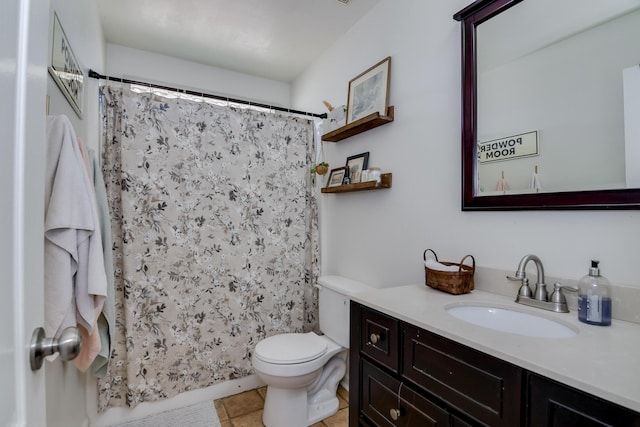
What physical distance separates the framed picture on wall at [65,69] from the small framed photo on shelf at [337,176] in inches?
58.7

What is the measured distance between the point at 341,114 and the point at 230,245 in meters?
1.20

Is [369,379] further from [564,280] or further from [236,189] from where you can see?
[236,189]

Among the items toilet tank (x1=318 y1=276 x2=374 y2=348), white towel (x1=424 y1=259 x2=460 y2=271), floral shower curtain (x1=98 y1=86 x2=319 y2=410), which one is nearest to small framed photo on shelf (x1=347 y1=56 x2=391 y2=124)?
floral shower curtain (x1=98 y1=86 x2=319 y2=410)

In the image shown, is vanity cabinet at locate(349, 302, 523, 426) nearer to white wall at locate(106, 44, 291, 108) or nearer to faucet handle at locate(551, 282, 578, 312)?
faucet handle at locate(551, 282, 578, 312)

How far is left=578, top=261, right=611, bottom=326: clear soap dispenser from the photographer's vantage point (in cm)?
89

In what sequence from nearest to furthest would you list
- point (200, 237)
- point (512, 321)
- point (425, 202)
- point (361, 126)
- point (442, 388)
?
point (442, 388)
point (512, 321)
point (425, 202)
point (361, 126)
point (200, 237)

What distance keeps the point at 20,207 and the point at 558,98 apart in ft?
4.98

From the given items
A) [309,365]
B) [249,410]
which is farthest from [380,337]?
[249,410]

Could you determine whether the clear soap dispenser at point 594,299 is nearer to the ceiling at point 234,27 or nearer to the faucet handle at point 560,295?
the faucet handle at point 560,295

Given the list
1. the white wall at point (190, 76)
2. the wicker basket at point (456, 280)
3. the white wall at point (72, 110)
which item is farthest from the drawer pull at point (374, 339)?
the white wall at point (190, 76)

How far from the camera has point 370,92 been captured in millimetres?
1930

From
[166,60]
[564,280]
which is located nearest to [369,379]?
[564,280]

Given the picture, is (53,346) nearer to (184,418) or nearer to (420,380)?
(420,380)

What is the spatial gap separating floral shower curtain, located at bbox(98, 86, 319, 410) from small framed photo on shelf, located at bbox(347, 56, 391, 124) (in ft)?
1.56
